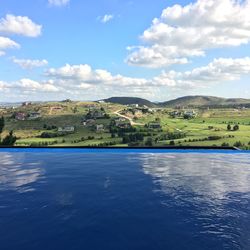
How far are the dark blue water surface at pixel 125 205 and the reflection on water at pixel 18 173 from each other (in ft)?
0.14

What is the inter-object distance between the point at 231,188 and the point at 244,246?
6.62 metres

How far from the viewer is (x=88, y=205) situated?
41.0 feet

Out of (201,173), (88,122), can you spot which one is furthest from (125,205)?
(88,122)

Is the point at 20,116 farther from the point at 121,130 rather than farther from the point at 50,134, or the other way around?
the point at 121,130

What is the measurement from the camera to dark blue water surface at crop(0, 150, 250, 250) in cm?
922

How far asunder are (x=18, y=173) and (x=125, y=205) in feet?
27.5

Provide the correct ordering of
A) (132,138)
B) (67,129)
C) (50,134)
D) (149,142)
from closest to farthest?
(149,142)
(132,138)
(50,134)
(67,129)

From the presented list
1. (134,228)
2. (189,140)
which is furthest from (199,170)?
(189,140)

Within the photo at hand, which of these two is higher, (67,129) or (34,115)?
(34,115)

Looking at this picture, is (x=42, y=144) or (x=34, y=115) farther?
(x=34, y=115)

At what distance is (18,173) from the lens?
731 inches

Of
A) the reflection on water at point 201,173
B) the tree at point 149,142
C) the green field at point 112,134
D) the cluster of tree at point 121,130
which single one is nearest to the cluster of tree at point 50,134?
the green field at point 112,134

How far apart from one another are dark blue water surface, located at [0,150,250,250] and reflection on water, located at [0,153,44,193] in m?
0.04

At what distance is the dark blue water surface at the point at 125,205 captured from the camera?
30.2 feet
